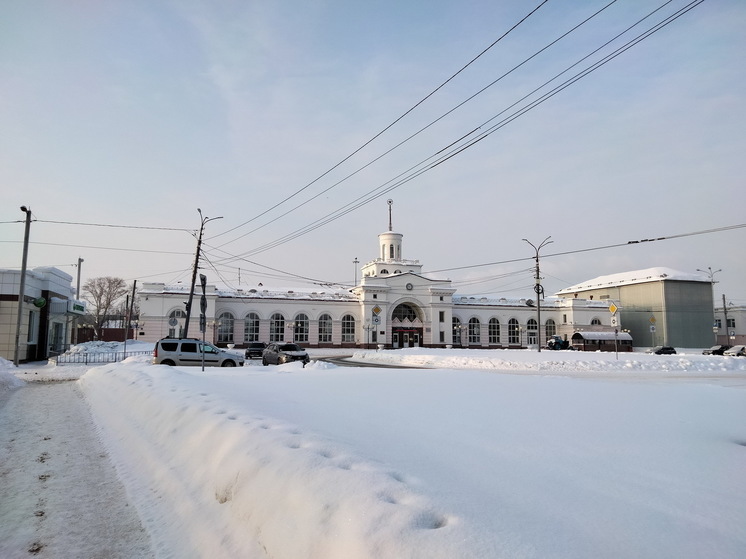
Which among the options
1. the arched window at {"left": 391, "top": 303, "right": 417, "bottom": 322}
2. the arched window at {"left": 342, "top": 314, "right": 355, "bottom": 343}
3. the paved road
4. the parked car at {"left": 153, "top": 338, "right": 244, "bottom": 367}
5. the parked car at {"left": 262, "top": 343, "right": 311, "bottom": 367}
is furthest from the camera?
the arched window at {"left": 391, "top": 303, "right": 417, "bottom": 322}

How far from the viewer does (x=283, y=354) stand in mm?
29500

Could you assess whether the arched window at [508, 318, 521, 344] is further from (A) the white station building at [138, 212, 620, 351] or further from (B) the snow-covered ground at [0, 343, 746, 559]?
(B) the snow-covered ground at [0, 343, 746, 559]

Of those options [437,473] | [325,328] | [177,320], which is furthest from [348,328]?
[437,473]

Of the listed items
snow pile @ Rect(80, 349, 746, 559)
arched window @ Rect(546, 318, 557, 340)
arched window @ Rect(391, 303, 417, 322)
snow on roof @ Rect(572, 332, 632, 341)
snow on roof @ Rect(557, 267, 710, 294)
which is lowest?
snow pile @ Rect(80, 349, 746, 559)

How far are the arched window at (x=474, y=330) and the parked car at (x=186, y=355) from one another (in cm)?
4510

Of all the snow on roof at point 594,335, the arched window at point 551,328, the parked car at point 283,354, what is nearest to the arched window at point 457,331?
the arched window at point 551,328

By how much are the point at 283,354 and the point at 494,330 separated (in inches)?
1763

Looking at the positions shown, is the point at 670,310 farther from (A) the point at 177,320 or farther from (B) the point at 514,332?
(A) the point at 177,320

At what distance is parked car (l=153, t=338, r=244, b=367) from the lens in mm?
25538

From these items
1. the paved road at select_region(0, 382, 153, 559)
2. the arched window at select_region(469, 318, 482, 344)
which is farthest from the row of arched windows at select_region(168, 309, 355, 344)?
the paved road at select_region(0, 382, 153, 559)

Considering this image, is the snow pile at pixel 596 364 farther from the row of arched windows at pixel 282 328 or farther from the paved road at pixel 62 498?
the row of arched windows at pixel 282 328

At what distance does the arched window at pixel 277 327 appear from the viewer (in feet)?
195

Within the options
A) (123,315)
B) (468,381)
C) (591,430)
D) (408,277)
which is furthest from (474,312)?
(123,315)

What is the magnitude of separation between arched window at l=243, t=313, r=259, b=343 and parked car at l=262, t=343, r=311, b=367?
91.1 ft
